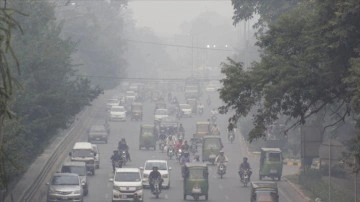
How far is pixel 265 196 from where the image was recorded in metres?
38.7

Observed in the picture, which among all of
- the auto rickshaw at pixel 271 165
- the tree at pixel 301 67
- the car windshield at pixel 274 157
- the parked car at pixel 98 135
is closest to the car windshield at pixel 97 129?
the parked car at pixel 98 135

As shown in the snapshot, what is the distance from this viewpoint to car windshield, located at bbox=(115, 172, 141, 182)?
4322 centimetres

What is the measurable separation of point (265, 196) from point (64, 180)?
8039mm

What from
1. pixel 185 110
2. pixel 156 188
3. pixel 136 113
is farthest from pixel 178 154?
pixel 185 110

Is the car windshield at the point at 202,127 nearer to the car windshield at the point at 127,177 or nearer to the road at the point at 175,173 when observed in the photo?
the road at the point at 175,173

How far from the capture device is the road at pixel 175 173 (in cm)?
4612

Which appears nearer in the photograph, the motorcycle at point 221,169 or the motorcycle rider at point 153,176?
the motorcycle rider at point 153,176

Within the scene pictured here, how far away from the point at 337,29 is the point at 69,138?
163 ft

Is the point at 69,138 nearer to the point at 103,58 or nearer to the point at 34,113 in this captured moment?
the point at 34,113

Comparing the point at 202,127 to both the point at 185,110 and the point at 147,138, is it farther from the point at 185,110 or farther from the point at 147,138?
the point at 185,110

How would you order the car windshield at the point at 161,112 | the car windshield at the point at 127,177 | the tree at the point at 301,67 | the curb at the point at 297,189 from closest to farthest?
1. the tree at the point at 301,67
2. the car windshield at the point at 127,177
3. the curb at the point at 297,189
4. the car windshield at the point at 161,112

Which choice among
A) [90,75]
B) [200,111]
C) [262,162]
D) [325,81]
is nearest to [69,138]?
[262,162]

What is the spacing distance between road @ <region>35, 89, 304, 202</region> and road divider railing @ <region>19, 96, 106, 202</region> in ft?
2.63

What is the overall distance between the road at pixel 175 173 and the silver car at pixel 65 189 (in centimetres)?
222
